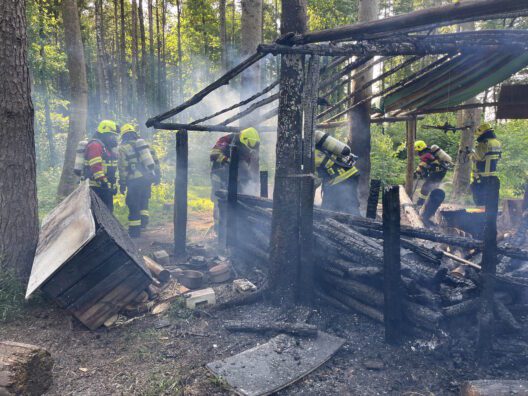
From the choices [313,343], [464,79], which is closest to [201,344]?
[313,343]

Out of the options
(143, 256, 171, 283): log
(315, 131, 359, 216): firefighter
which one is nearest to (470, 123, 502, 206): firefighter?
(315, 131, 359, 216): firefighter

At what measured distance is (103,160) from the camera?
329 inches

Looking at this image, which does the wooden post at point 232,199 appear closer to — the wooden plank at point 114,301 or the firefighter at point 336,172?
the firefighter at point 336,172

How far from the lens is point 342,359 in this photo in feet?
12.2

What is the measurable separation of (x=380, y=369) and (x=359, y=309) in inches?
32.7

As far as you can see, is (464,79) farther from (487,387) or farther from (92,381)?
(92,381)

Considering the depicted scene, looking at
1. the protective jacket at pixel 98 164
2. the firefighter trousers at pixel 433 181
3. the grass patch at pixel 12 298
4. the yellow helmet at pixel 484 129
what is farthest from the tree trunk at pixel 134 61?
the grass patch at pixel 12 298

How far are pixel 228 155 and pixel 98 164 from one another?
268cm

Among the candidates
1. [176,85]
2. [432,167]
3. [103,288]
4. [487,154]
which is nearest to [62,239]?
[103,288]

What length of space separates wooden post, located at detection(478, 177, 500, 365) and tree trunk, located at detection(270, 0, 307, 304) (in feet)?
6.41

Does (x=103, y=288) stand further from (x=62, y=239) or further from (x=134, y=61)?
(x=134, y=61)

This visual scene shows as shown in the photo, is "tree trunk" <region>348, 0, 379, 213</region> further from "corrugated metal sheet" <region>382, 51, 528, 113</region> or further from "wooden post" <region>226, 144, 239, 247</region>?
"wooden post" <region>226, 144, 239, 247</region>

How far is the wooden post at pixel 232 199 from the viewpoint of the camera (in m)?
6.44

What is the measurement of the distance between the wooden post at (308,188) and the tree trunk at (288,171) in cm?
9
